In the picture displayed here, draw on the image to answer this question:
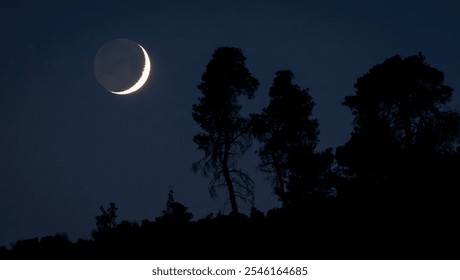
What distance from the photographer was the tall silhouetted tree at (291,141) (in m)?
24.8

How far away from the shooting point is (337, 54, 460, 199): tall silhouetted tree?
2209cm

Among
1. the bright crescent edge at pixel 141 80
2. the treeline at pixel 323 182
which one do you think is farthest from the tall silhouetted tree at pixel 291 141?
the bright crescent edge at pixel 141 80

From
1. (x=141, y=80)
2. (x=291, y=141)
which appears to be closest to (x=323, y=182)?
(x=291, y=141)

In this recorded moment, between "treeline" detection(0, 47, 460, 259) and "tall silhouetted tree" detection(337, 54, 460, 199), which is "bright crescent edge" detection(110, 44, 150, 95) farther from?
"tall silhouetted tree" detection(337, 54, 460, 199)

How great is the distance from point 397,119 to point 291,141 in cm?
558

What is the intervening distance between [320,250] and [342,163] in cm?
1415

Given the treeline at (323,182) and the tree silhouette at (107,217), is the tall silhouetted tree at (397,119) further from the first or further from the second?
the tree silhouette at (107,217)

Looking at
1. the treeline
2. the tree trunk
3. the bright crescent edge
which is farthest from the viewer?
the bright crescent edge

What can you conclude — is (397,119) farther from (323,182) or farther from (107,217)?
(107,217)

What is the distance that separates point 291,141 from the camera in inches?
1038

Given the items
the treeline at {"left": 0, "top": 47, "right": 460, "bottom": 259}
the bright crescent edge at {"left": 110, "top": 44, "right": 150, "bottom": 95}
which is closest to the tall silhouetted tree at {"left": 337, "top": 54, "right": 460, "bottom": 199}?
the treeline at {"left": 0, "top": 47, "right": 460, "bottom": 259}

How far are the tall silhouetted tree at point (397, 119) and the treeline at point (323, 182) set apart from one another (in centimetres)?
5

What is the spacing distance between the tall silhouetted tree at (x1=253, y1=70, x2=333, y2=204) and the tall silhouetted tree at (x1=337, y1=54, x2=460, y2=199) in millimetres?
1692
